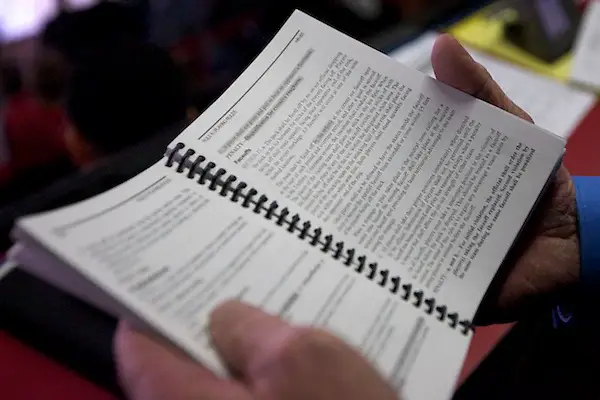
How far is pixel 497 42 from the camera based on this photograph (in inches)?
46.8

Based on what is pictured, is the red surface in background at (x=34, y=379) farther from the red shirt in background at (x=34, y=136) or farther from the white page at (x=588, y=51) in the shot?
the red shirt in background at (x=34, y=136)

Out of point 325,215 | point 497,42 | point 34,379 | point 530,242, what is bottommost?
point 34,379

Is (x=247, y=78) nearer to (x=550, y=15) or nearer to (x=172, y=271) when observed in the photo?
(x=172, y=271)

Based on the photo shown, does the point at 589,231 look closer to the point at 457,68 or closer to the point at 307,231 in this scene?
the point at 457,68

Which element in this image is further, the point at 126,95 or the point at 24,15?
the point at 24,15

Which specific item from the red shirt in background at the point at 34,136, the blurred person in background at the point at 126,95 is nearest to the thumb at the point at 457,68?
the blurred person in background at the point at 126,95

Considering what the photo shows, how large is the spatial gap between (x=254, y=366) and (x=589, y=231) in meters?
0.41

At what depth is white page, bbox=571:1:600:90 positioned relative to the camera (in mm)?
1086

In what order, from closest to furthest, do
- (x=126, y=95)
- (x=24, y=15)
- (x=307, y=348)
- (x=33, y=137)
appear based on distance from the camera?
(x=307, y=348), (x=126, y=95), (x=33, y=137), (x=24, y=15)

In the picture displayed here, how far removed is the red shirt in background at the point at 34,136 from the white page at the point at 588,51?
1.38m

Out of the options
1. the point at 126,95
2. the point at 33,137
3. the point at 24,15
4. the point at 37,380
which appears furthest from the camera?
the point at 24,15

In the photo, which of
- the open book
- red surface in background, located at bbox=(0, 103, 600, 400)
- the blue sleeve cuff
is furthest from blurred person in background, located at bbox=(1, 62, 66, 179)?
the blue sleeve cuff

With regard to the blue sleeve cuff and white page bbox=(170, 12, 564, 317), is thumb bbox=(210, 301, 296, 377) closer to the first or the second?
white page bbox=(170, 12, 564, 317)

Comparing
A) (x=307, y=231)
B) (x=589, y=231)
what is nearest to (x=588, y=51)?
(x=589, y=231)
